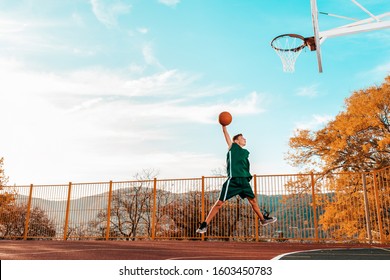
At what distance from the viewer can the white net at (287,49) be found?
1134 cm

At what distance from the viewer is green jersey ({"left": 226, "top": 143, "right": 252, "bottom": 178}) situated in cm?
657

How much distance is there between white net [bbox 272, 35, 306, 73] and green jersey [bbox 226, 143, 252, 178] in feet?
19.3

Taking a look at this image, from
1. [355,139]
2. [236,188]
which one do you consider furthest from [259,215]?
[355,139]

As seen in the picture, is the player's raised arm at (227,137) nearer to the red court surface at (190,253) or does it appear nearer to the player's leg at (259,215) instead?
the player's leg at (259,215)

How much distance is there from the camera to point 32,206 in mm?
17688

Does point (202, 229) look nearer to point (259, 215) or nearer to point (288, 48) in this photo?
point (259, 215)

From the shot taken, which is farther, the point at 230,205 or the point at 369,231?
Answer: the point at 230,205

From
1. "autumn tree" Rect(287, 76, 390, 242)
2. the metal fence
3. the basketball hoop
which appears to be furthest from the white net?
"autumn tree" Rect(287, 76, 390, 242)

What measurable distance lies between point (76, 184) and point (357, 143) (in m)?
17.9

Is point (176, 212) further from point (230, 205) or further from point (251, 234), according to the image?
point (251, 234)

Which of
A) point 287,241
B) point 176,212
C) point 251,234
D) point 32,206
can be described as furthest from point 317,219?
point 32,206

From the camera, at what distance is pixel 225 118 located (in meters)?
7.02

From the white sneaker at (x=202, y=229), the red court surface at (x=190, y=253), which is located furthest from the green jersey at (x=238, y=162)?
the red court surface at (x=190, y=253)

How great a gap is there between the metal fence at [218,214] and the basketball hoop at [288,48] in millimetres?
Answer: 4402
